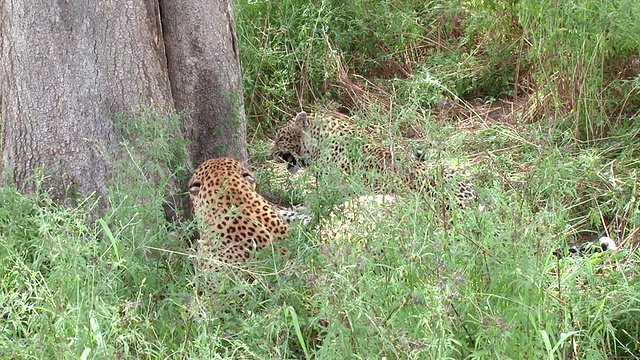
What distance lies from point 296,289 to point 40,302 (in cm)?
113

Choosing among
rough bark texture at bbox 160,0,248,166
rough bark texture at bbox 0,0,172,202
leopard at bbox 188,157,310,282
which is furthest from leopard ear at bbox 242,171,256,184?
rough bark texture at bbox 0,0,172,202

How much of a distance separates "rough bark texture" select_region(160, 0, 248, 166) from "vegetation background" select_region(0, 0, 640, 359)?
60cm

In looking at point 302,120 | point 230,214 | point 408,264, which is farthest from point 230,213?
point 302,120

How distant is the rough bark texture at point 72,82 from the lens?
5762 millimetres

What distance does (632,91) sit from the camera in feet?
24.6

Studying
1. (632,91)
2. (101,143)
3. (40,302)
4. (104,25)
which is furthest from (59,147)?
(632,91)

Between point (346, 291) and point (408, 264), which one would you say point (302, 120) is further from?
point (346, 291)

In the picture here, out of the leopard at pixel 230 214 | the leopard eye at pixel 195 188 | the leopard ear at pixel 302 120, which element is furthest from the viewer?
the leopard ear at pixel 302 120

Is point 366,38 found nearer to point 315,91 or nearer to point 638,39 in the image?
point 315,91

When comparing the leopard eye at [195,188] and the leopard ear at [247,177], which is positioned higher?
the leopard eye at [195,188]

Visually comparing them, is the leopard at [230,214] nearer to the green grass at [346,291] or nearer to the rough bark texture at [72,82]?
the green grass at [346,291]

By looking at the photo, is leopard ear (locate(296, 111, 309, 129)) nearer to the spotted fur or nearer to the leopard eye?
the spotted fur

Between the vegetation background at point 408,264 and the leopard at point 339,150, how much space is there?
214 millimetres

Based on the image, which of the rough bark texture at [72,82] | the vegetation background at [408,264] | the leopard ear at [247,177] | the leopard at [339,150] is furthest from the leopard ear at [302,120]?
the rough bark texture at [72,82]
